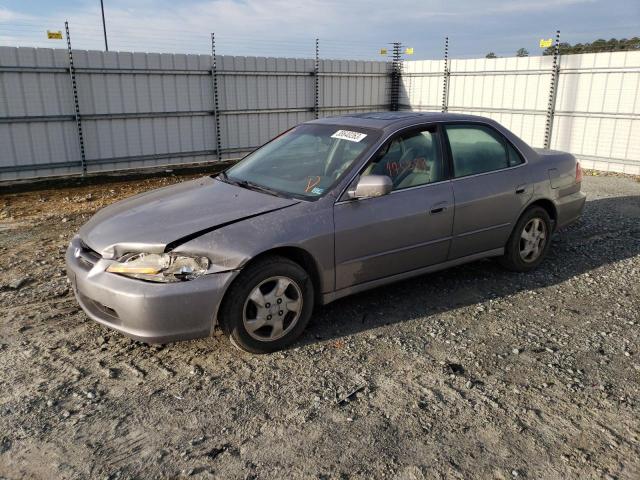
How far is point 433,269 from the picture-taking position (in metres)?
4.72

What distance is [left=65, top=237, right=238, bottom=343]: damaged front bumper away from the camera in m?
3.36

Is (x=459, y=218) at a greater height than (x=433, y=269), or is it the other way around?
(x=459, y=218)

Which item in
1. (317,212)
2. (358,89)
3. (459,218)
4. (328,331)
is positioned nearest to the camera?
(317,212)

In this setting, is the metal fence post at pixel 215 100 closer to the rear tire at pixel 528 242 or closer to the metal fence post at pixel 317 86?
the metal fence post at pixel 317 86

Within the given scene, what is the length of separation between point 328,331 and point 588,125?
32.7ft

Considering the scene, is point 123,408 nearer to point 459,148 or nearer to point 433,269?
point 433,269

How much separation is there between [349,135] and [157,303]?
2124mm

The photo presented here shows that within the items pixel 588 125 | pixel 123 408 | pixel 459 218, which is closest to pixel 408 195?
pixel 459 218

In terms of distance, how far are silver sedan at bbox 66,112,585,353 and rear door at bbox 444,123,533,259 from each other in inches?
0.5

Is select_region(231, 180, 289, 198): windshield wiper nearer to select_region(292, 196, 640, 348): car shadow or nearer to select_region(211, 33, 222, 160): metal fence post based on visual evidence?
select_region(292, 196, 640, 348): car shadow

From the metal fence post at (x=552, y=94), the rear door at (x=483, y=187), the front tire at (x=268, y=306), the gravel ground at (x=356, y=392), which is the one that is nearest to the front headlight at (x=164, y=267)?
the front tire at (x=268, y=306)

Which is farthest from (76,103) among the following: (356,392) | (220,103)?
(356,392)

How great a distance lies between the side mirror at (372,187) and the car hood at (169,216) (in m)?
0.50

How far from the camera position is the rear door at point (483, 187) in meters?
4.75
